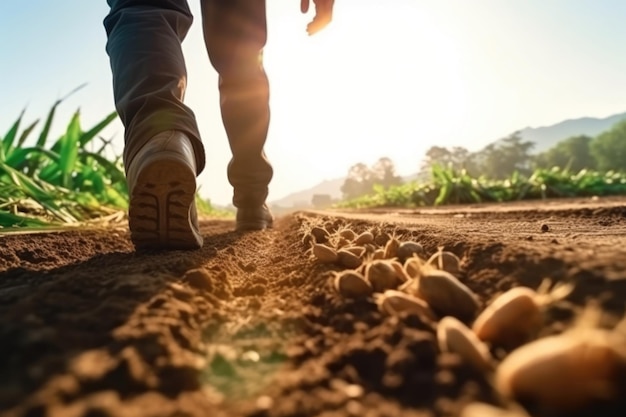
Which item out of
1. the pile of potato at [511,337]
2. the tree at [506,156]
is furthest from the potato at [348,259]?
the tree at [506,156]

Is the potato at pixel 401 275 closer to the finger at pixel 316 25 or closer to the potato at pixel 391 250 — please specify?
the potato at pixel 391 250

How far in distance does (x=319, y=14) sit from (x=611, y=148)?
50.4 meters

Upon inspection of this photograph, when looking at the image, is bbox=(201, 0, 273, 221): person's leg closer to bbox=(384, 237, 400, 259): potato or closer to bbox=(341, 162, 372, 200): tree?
bbox=(384, 237, 400, 259): potato

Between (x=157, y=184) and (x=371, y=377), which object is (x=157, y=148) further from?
(x=371, y=377)

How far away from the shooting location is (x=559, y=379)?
520mm

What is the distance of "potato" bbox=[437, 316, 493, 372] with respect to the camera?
2.03ft

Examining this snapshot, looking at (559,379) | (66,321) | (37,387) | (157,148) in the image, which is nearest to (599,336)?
(559,379)

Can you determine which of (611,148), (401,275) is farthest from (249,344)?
(611,148)

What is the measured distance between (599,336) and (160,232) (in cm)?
145

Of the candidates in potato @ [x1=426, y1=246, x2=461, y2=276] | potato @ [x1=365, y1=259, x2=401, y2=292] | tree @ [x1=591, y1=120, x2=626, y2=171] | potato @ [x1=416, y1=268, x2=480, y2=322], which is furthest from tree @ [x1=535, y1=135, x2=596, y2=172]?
potato @ [x1=416, y1=268, x2=480, y2=322]

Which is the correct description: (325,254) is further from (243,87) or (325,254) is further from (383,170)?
(383,170)

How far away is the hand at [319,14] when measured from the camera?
2576mm

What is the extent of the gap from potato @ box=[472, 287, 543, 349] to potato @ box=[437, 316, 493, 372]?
0.23 ft

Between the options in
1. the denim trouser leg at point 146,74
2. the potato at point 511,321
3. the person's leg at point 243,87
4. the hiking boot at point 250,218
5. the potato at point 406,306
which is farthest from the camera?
the hiking boot at point 250,218
